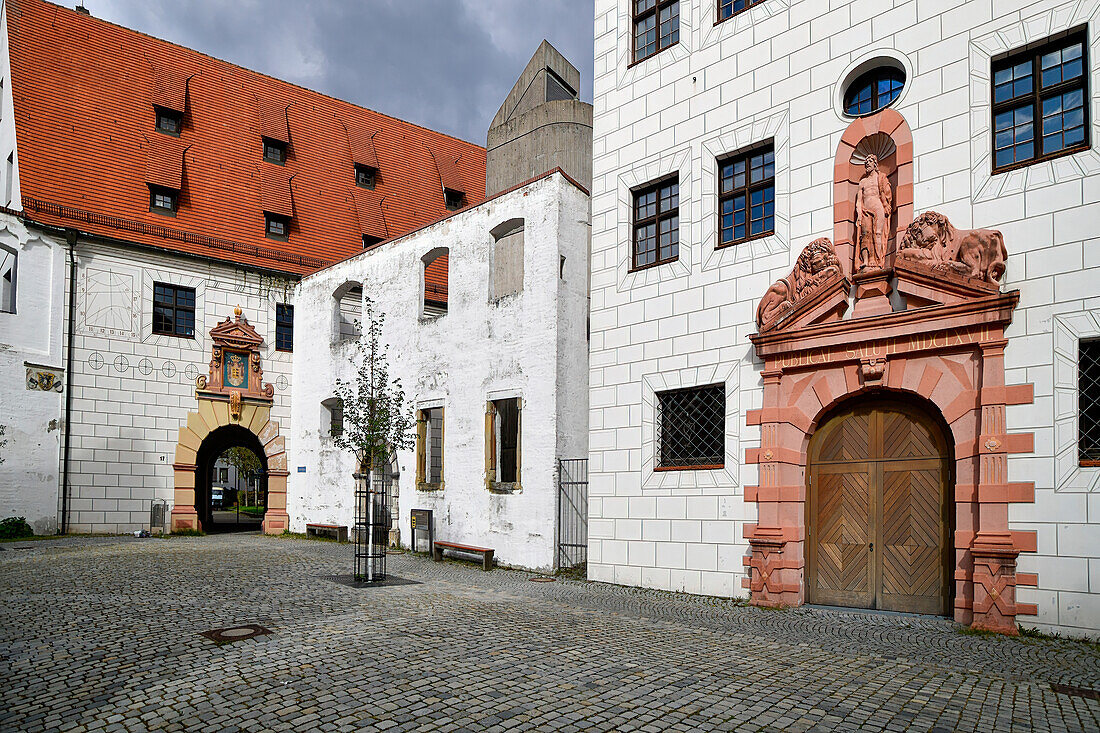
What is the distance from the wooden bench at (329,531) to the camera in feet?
72.6

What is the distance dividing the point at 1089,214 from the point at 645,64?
7.59 metres

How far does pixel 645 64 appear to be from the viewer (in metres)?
14.4

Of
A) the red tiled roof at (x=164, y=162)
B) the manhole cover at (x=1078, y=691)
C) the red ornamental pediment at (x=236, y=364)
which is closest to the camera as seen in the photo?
the manhole cover at (x=1078, y=691)

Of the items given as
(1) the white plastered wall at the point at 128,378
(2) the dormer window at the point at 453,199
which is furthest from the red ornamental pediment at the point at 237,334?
(2) the dormer window at the point at 453,199

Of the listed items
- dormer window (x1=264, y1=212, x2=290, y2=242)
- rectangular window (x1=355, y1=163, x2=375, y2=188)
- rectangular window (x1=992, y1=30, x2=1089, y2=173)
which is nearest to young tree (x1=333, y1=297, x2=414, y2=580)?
Result: rectangular window (x1=992, y1=30, x2=1089, y2=173)

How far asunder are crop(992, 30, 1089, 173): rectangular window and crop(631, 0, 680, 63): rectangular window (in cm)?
556

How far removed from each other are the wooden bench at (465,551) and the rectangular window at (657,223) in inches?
249

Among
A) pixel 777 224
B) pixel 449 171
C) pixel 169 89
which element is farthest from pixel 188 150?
pixel 777 224

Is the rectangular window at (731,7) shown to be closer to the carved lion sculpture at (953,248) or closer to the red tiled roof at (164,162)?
the carved lion sculpture at (953,248)

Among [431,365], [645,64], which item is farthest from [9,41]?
[645,64]

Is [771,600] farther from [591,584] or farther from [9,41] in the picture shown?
[9,41]

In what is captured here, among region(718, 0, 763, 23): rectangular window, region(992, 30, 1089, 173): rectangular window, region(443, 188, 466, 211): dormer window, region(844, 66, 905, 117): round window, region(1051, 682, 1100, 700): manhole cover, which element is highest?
region(443, 188, 466, 211): dormer window

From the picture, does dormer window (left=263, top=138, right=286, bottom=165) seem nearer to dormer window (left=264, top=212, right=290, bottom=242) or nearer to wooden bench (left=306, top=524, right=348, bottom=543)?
dormer window (left=264, top=212, right=290, bottom=242)

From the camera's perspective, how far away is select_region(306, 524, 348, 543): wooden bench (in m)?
22.1
